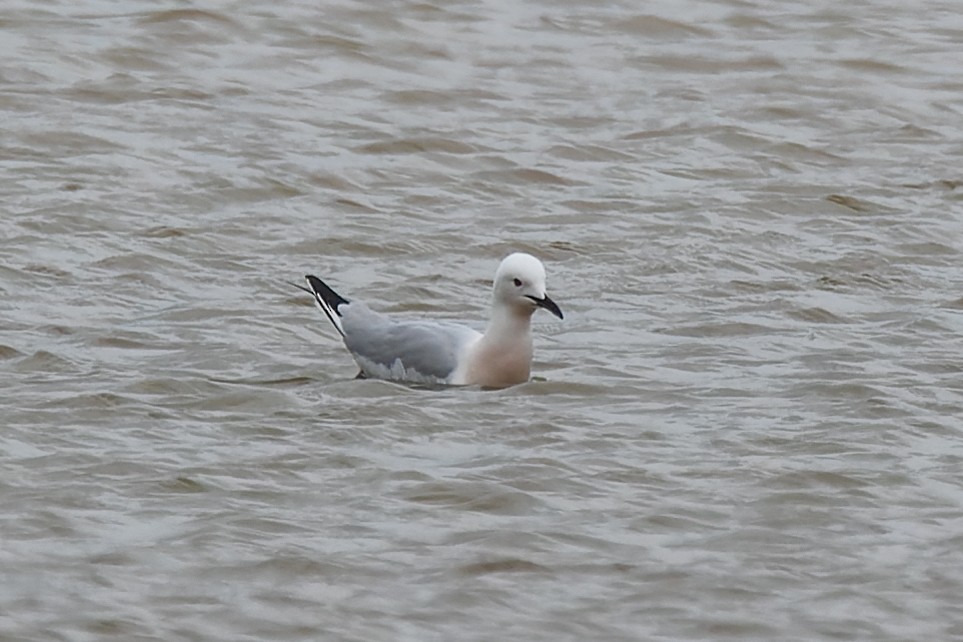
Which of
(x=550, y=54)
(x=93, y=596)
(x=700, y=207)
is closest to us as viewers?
(x=93, y=596)

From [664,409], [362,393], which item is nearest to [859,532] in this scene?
[664,409]

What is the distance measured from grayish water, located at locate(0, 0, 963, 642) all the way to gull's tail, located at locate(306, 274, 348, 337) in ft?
0.74

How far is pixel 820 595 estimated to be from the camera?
777 cm

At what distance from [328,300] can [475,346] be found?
0.85 metres

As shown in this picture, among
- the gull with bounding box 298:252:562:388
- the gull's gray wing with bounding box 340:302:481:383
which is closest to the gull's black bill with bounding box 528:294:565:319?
the gull with bounding box 298:252:562:388

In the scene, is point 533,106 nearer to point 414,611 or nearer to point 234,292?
point 234,292

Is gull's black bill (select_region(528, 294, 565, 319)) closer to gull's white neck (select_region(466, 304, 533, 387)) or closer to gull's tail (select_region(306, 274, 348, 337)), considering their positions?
gull's white neck (select_region(466, 304, 533, 387))

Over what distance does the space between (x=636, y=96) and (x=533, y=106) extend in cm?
84

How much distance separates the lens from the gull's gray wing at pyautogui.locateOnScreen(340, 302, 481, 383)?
1059 centimetres

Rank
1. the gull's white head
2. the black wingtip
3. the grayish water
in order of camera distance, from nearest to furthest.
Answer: the grayish water < the gull's white head < the black wingtip

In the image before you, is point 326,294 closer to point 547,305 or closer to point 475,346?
point 475,346

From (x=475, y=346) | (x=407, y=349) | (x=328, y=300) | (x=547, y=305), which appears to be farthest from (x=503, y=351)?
(x=328, y=300)

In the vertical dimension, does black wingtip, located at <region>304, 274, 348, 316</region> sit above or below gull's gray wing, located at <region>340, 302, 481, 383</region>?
above

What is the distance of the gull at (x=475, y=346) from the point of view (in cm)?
1056
